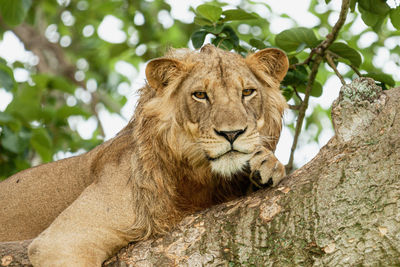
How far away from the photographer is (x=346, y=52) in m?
5.04

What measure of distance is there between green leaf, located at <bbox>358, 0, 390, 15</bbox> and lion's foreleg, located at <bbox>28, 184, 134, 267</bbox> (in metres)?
2.54

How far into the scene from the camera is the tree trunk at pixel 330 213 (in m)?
3.23

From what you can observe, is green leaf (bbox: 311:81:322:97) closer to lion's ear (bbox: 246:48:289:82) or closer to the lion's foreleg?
lion's ear (bbox: 246:48:289:82)

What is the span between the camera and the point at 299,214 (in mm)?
3463

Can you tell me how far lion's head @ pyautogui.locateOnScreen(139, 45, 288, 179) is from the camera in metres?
3.97

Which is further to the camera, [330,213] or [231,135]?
[231,135]

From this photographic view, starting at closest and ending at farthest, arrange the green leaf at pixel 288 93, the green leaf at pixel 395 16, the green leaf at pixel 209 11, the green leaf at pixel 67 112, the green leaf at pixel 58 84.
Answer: the green leaf at pixel 395 16 < the green leaf at pixel 209 11 < the green leaf at pixel 288 93 < the green leaf at pixel 67 112 < the green leaf at pixel 58 84

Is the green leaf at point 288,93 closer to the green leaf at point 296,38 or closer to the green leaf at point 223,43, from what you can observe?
the green leaf at point 296,38

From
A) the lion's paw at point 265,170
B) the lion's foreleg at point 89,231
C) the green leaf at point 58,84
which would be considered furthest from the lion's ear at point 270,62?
the green leaf at point 58,84

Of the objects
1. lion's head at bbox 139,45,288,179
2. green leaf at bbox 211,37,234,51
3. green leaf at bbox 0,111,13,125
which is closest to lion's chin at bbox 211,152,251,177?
lion's head at bbox 139,45,288,179

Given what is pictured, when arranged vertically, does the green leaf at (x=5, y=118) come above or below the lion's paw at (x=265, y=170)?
below

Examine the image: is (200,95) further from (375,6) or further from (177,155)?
(375,6)

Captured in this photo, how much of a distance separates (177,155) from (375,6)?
6.96 ft

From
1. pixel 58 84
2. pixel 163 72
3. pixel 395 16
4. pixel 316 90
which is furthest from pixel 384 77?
pixel 58 84
